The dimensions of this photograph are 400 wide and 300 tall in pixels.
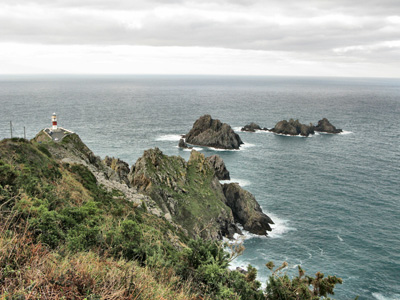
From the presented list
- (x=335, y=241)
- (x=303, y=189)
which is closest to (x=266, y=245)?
(x=335, y=241)

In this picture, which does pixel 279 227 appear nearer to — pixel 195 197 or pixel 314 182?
pixel 195 197

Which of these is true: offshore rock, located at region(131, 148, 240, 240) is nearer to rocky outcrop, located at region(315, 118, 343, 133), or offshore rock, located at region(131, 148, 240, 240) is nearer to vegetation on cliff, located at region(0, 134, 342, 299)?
vegetation on cliff, located at region(0, 134, 342, 299)

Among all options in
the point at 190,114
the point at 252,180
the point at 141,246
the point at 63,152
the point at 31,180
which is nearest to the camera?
the point at 141,246

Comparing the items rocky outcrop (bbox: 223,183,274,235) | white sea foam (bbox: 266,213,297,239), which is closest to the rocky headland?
rocky outcrop (bbox: 223,183,274,235)

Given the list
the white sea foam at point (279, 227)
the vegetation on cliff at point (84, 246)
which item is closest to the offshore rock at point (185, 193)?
the white sea foam at point (279, 227)

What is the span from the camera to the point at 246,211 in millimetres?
61812

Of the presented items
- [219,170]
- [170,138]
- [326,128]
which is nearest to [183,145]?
[170,138]

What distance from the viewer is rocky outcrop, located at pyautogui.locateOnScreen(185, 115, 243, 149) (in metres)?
113

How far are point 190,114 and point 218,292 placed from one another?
17341 centimetres

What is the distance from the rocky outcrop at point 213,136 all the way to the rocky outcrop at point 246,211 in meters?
46.9

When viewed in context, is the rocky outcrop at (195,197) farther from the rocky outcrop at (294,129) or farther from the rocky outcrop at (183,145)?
the rocky outcrop at (294,129)

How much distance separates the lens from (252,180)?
81.6 meters

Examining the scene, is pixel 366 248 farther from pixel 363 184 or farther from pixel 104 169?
pixel 104 169

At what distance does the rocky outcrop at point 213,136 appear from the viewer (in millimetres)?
113375
